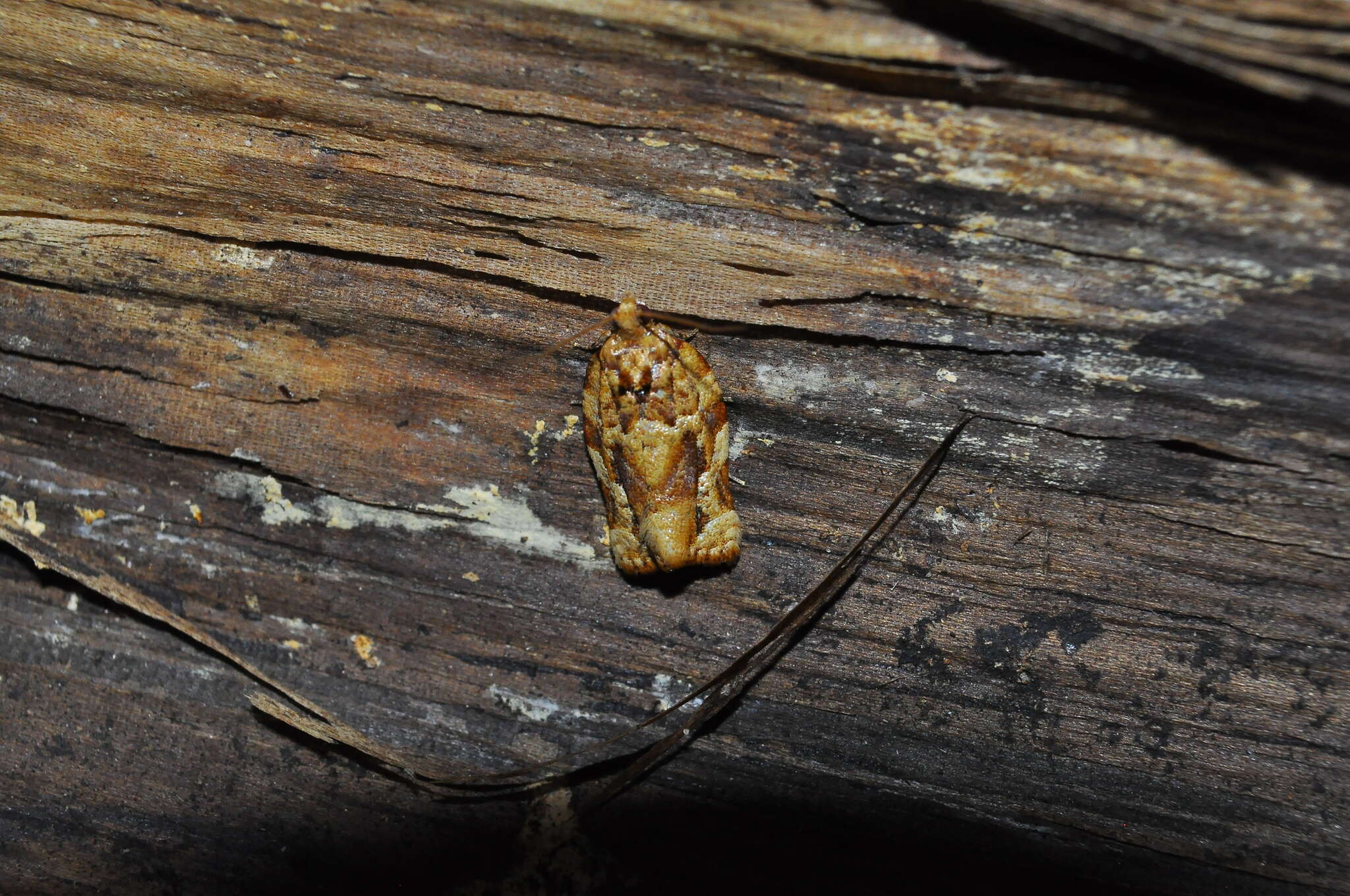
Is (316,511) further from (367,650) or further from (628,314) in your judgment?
(628,314)

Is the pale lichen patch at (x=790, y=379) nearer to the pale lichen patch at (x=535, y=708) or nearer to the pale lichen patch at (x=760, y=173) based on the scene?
the pale lichen patch at (x=760, y=173)

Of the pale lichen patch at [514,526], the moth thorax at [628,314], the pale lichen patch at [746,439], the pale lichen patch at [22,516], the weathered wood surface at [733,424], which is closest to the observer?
the weathered wood surface at [733,424]

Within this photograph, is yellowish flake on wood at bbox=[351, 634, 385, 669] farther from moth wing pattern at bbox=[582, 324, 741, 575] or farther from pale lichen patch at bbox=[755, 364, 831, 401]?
pale lichen patch at bbox=[755, 364, 831, 401]

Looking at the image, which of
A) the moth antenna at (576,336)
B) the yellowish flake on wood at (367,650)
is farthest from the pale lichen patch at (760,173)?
the yellowish flake on wood at (367,650)

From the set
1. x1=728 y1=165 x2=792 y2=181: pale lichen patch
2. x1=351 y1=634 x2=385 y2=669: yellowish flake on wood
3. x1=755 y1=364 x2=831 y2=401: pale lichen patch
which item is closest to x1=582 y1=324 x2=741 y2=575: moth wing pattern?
x1=755 y1=364 x2=831 y2=401: pale lichen patch

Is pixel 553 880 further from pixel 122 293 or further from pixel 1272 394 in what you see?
pixel 1272 394

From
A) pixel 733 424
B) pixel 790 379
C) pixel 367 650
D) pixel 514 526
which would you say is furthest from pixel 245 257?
pixel 790 379

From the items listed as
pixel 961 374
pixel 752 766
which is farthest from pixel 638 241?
pixel 752 766

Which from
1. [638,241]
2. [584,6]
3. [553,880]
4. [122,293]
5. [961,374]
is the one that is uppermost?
[584,6]
